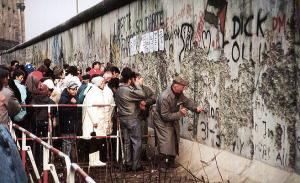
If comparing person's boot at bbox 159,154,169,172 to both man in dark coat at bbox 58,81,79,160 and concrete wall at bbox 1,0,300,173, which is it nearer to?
concrete wall at bbox 1,0,300,173

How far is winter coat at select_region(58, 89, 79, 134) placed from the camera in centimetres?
1030

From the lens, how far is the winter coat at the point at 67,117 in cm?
1030

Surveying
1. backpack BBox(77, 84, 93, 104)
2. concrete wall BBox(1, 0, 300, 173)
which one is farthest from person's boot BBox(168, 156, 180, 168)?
backpack BBox(77, 84, 93, 104)

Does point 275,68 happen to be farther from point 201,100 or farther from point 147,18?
point 147,18

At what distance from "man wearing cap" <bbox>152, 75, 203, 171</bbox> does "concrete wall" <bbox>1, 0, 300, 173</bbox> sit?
419 millimetres

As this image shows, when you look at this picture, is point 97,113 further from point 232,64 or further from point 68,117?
point 232,64

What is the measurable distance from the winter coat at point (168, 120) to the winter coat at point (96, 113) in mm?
1221

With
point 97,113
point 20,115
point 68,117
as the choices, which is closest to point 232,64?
point 97,113

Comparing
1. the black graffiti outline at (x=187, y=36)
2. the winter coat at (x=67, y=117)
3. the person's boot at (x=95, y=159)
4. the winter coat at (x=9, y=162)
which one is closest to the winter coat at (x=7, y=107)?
the winter coat at (x=9, y=162)

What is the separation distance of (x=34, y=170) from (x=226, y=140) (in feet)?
9.95

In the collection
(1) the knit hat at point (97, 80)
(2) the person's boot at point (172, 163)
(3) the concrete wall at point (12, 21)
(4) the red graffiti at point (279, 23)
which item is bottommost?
(2) the person's boot at point (172, 163)

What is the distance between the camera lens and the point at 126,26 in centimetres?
1420

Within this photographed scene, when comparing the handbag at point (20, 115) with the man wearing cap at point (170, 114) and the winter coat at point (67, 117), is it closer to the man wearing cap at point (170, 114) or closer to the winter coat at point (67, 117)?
the winter coat at point (67, 117)

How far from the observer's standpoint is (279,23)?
7.22m
